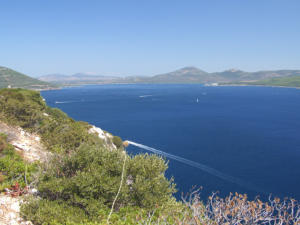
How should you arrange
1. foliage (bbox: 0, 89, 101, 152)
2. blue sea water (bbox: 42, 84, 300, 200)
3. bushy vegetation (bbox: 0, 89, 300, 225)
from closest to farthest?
bushy vegetation (bbox: 0, 89, 300, 225) < foliage (bbox: 0, 89, 101, 152) < blue sea water (bbox: 42, 84, 300, 200)

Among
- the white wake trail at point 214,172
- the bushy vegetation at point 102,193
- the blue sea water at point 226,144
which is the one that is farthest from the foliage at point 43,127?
the white wake trail at point 214,172

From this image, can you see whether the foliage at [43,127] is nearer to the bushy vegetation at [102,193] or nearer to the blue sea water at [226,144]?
the bushy vegetation at [102,193]

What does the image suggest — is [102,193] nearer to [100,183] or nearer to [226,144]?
[100,183]

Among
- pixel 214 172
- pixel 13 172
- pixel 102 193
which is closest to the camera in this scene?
pixel 102 193

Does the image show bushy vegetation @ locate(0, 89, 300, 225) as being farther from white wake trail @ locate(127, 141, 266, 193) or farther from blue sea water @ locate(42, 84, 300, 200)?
white wake trail @ locate(127, 141, 266, 193)

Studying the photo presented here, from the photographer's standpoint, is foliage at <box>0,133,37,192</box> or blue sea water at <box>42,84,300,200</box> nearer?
foliage at <box>0,133,37,192</box>

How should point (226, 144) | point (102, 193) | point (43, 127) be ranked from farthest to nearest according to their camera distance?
point (226, 144)
point (43, 127)
point (102, 193)

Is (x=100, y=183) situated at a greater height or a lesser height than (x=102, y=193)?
greater

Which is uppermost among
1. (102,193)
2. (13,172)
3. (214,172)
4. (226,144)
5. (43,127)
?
(43,127)

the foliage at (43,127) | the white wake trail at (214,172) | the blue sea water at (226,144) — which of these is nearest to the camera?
the foliage at (43,127)

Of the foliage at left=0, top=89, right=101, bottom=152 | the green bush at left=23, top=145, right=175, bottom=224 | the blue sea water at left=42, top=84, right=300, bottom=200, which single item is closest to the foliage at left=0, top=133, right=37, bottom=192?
the green bush at left=23, top=145, right=175, bottom=224

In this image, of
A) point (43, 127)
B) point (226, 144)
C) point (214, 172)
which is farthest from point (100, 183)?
point (226, 144)

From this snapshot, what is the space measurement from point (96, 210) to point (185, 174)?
135 ft

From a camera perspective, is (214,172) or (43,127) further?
(214,172)
